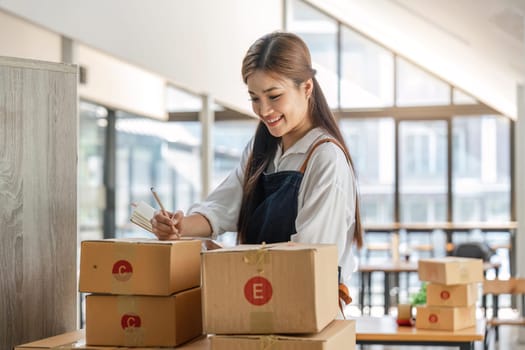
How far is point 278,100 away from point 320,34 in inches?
428

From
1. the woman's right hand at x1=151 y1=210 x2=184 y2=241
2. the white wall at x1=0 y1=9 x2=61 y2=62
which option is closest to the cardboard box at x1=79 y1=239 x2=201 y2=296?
the woman's right hand at x1=151 y1=210 x2=184 y2=241

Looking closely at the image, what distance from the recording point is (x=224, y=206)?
2211 mm

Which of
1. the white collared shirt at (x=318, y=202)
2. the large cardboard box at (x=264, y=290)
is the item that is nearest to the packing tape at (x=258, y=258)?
the large cardboard box at (x=264, y=290)

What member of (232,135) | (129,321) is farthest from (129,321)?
(232,135)

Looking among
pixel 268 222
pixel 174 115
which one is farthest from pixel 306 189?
pixel 174 115

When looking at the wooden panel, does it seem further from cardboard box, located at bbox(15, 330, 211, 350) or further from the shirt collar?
the shirt collar

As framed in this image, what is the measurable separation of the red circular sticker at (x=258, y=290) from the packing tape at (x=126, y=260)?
29cm

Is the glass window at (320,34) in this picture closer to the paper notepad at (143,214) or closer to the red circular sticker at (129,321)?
the paper notepad at (143,214)

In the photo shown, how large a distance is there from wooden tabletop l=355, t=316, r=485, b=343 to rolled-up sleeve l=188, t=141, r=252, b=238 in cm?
241

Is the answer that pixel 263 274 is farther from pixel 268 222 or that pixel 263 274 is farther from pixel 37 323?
pixel 37 323

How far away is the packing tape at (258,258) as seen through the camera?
63.5 inches

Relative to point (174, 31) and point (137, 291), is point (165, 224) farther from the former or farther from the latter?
point (174, 31)

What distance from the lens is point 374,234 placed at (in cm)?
1205

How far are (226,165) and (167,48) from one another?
355 centimetres
